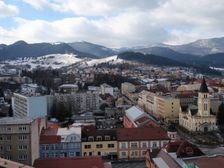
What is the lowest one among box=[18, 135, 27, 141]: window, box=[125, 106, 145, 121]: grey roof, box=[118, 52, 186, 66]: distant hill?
box=[125, 106, 145, 121]: grey roof

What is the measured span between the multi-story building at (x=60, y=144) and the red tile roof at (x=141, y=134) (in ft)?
11.1

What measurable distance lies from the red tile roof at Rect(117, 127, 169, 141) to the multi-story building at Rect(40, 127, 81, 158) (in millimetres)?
3386

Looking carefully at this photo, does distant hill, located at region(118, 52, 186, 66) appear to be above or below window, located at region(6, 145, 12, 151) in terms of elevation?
above

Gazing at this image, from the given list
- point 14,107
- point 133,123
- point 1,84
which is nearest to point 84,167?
point 133,123

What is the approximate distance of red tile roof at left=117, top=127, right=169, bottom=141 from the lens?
31.1 meters

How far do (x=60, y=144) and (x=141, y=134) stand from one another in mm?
6419

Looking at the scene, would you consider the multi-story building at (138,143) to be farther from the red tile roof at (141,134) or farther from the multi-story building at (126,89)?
the multi-story building at (126,89)

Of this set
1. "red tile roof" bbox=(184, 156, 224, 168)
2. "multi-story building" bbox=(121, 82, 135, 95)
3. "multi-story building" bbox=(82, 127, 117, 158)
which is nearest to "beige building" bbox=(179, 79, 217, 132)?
"multi-story building" bbox=(82, 127, 117, 158)

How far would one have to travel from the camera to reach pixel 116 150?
31250mm

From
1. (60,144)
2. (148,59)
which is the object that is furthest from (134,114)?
(148,59)

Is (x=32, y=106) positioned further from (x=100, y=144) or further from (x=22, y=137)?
(x=22, y=137)

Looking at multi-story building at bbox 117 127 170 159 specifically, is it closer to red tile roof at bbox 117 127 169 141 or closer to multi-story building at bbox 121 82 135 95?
red tile roof at bbox 117 127 169 141

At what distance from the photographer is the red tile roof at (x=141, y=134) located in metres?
31.1

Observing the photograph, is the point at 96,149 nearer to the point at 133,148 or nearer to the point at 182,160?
the point at 133,148
